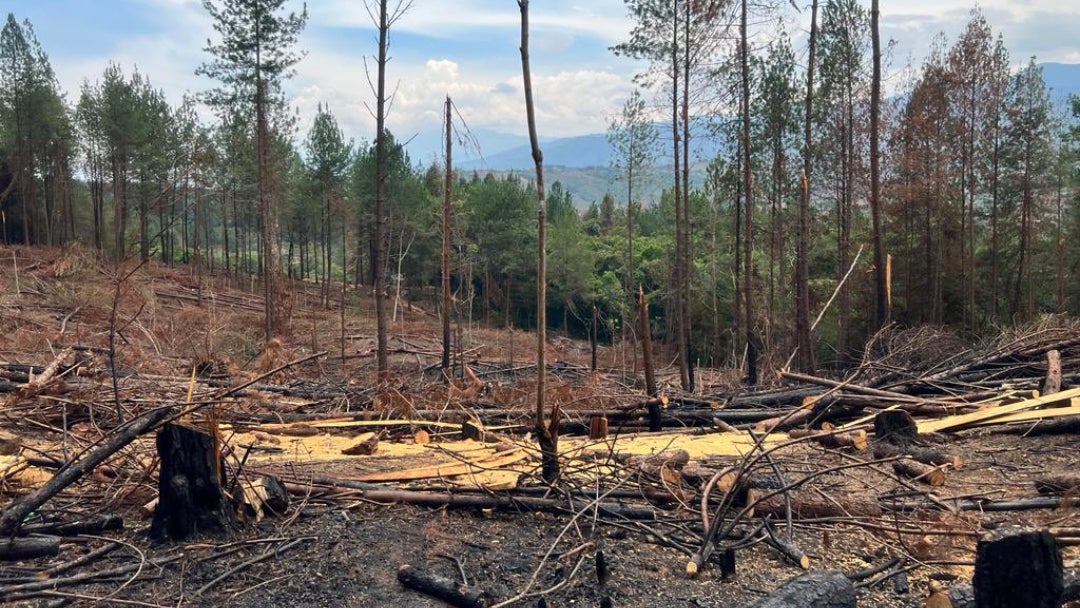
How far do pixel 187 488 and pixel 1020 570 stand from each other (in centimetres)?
426

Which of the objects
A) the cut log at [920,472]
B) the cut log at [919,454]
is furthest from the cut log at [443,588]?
the cut log at [919,454]

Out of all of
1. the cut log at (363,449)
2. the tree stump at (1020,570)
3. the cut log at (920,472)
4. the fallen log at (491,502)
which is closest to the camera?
the tree stump at (1020,570)

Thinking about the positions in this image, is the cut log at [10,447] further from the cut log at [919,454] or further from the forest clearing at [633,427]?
the cut log at [919,454]

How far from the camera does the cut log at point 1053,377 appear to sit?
9.04 m

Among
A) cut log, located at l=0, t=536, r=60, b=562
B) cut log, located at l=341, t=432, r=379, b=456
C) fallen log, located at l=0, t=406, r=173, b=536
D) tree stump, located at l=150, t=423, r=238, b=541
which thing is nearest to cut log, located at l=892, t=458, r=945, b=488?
cut log, located at l=341, t=432, r=379, b=456

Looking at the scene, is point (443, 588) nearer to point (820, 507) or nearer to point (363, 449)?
point (820, 507)

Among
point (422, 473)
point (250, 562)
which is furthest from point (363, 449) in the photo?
point (250, 562)

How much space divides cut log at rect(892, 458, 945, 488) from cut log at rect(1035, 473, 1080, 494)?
2.23ft

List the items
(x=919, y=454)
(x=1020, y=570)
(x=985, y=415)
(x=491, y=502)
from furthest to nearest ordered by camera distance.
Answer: (x=985, y=415) < (x=919, y=454) < (x=491, y=502) < (x=1020, y=570)

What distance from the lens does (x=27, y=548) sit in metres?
4.37

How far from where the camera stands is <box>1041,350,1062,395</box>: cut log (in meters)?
9.04

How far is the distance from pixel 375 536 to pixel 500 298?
137 ft

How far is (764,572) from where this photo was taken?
4578 millimetres

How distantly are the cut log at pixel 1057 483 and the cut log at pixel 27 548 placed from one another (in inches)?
265
